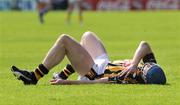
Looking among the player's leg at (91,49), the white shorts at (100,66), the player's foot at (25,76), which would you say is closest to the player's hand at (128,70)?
the white shorts at (100,66)

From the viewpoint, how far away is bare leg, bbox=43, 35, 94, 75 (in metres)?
11.8

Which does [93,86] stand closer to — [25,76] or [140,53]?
[140,53]

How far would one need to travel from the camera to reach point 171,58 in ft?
62.5

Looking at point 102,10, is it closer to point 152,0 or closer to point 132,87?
point 152,0

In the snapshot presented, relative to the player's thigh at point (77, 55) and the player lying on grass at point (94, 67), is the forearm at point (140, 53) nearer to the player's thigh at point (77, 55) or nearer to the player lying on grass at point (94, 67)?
the player lying on grass at point (94, 67)

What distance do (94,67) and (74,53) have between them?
1.24ft

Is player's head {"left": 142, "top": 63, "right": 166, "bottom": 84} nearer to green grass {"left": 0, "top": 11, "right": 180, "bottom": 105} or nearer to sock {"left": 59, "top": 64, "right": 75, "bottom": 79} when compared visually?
→ green grass {"left": 0, "top": 11, "right": 180, "bottom": 105}

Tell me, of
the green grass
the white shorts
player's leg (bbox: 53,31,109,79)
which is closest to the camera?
the green grass

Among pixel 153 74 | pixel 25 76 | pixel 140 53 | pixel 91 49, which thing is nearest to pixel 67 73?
pixel 91 49

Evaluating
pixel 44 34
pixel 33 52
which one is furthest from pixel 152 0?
pixel 33 52

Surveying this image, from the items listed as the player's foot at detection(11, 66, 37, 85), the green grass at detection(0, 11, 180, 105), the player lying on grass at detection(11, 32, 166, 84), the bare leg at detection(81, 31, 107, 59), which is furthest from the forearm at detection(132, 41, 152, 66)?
the player's foot at detection(11, 66, 37, 85)

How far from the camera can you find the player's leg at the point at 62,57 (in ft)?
38.7

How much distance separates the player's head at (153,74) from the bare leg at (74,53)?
83 cm

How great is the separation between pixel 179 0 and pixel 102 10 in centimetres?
623
